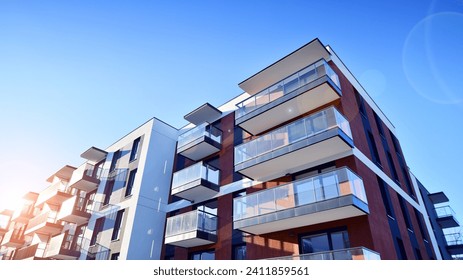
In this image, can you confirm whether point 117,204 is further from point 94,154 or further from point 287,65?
point 287,65

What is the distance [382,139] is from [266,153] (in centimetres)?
763

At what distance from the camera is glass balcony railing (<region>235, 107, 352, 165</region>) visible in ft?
36.2

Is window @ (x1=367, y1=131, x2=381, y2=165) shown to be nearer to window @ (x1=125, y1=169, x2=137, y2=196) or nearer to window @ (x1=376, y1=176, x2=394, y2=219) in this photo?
window @ (x1=376, y1=176, x2=394, y2=219)

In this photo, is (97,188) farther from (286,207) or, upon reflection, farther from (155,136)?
(286,207)

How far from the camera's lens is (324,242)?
10578 mm

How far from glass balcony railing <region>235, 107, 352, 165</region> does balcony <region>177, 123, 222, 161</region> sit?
3.54 metres

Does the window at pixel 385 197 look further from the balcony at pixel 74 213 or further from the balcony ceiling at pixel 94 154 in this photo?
the balcony ceiling at pixel 94 154

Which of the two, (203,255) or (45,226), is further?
(45,226)

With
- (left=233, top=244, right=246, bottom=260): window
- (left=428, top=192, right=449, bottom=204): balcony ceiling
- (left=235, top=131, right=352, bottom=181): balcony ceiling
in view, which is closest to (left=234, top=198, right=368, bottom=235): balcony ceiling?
(left=233, top=244, right=246, bottom=260): window

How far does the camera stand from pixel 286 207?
10727mm

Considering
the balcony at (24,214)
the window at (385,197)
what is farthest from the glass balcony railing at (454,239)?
the balcony at (24,214)

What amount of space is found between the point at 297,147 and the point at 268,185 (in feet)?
8.59

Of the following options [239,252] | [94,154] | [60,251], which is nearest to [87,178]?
[94,154]
